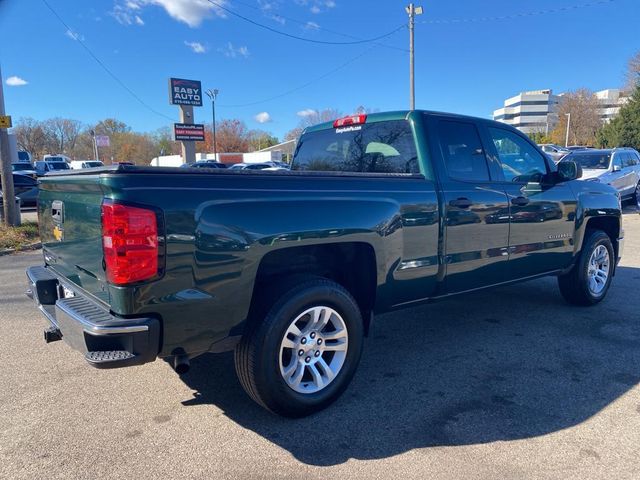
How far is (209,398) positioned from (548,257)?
11.6 feet

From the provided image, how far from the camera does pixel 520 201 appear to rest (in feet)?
14.1

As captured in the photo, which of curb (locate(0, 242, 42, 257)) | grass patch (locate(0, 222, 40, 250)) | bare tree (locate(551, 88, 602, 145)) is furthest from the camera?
bare tree (locate(551, 88, 602, 145))

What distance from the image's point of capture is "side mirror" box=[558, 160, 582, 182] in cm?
466

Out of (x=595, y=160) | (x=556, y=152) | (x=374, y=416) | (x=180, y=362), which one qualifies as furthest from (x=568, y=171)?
(x=556, y=152)

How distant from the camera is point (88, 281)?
279cm

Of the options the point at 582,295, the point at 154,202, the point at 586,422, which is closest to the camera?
the point at 154,202

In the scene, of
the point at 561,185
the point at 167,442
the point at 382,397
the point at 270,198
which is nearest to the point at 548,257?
the point at 561,185

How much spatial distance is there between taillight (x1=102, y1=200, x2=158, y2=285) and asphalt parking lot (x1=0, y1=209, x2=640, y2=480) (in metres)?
1.07

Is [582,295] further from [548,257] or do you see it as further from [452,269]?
[452,269]

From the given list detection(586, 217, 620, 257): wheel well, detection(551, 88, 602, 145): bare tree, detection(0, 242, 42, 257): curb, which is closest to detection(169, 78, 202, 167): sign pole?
detection(0, 242, 42, 257): curb

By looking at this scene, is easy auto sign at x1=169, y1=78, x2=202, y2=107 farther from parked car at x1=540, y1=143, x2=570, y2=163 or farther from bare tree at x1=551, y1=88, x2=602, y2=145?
bare tree at x1=551, y1=88, x2=602, y2=145

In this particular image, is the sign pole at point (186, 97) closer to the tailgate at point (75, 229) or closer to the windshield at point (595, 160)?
the windshield at point (595, 160)

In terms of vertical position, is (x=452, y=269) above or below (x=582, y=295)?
above

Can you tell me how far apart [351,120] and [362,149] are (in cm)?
31
